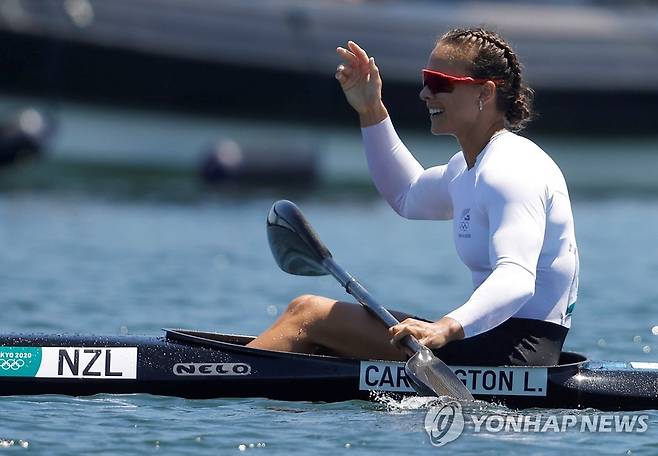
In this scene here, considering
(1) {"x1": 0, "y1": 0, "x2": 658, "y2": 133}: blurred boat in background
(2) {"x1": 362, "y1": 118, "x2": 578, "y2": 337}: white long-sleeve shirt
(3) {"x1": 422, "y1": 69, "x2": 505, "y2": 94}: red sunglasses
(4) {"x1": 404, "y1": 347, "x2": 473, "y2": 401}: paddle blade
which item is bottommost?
(4) {"x1": 404, "y1": 347, "x2": 473, "y2": 401}: paddle blade

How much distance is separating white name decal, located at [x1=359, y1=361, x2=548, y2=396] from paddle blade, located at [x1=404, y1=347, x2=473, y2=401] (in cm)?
8

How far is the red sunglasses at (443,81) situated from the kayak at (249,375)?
109 centimetres

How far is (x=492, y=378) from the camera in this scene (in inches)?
218

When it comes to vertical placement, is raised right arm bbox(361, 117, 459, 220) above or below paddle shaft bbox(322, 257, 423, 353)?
above

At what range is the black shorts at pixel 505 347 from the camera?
18.2 ft

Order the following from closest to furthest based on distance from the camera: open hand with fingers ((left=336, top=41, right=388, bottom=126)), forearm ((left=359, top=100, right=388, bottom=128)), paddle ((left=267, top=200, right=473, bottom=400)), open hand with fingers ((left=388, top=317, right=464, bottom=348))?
open hand with fingers ((left=388, top=317, right=464, bottom=348)), paddle ((left=267, top=200, right=473, bottom=400)), open hand with fingers ((left=336, top=41, right=388, bottom=126)), forearm ((left=359, top=100, right=388, bottom=128))

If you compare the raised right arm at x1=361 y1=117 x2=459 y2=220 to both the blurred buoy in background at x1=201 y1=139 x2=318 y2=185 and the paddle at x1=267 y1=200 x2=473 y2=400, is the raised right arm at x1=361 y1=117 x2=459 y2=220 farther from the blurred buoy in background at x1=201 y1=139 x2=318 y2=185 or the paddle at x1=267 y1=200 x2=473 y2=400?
the blurred buoy in background at x1=201 y1=139 x2=318 y2=185

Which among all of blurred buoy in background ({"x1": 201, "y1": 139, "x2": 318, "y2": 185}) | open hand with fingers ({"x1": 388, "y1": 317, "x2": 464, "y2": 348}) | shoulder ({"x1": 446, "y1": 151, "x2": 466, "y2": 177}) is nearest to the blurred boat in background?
blurred buoy in background ({"x1": 201, "y1": 139, "x2": 318, "y2": 185})

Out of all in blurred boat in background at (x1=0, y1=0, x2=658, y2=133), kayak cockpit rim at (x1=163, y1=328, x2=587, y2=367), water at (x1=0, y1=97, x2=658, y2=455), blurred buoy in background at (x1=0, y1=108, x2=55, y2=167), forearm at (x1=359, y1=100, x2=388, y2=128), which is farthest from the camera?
blurred boat in background at (x1=0, y1=0, x2=658, y2=133)

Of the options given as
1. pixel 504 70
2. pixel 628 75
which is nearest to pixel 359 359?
pixel 504 70

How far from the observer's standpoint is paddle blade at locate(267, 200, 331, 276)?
6.09 m

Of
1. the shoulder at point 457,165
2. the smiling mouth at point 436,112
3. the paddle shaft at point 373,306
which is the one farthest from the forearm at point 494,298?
the smiling mouth at point 436,112

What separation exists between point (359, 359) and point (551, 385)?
0.77 m

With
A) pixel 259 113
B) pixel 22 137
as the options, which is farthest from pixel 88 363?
pixel 259 113
